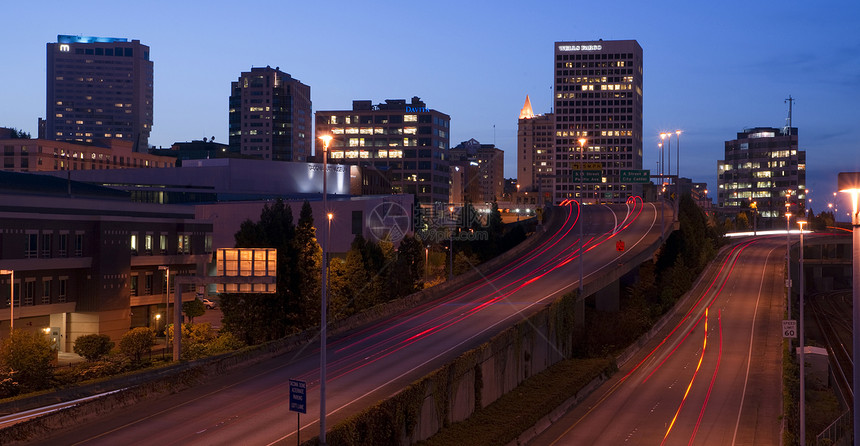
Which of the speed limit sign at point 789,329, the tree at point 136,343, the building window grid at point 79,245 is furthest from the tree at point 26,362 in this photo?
the speed limit sign at point 789,329

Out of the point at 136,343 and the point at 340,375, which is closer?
the point at 340,375

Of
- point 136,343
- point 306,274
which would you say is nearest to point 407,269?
point 306,274

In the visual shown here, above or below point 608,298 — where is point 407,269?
above

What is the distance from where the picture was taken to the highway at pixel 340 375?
28.0 meters

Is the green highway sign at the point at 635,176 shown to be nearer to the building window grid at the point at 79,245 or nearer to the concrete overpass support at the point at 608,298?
the concrete overpass support at the point at 608,298

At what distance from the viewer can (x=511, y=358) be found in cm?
Answer: 4366

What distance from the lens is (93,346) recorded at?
50375mm

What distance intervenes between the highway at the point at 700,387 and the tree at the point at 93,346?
98.9 feet

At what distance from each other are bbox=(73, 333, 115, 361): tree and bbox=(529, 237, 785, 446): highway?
3015 cm

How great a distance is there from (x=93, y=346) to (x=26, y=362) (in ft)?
34.2

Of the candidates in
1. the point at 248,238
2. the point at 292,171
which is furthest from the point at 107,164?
the point at 248,238

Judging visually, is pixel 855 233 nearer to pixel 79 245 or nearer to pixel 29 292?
pixel 29 292

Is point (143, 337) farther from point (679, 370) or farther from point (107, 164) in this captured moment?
point (107, 164)

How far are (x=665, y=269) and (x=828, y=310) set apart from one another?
76.7 feet
